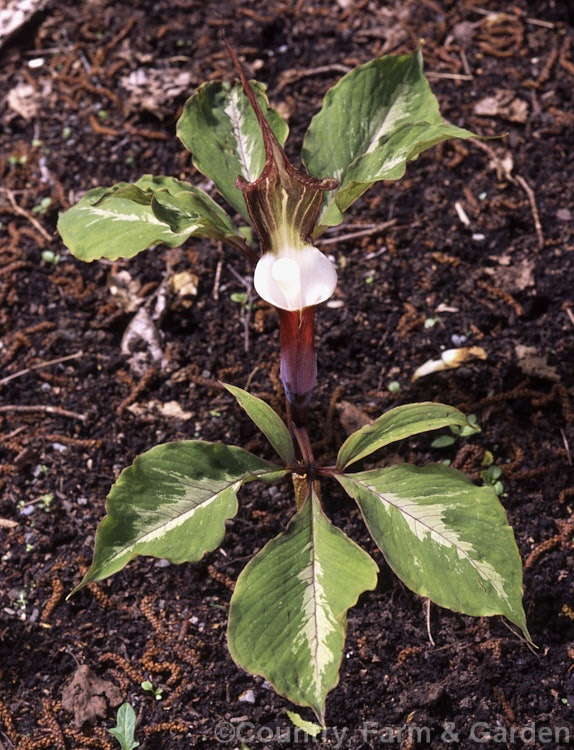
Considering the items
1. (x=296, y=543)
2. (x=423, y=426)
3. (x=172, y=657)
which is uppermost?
(x=423, y=426)

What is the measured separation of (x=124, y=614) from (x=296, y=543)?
0.55m

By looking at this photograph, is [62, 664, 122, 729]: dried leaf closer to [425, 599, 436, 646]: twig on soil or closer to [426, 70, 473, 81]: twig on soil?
[425, 599, 436, 646]: twig on soil

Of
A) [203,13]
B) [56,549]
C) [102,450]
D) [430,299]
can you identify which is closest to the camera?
[56,549]

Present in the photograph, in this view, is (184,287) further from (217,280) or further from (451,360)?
(451,360)

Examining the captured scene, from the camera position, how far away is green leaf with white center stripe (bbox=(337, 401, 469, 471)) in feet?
4.28

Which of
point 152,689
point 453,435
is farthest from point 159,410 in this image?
point 453,435

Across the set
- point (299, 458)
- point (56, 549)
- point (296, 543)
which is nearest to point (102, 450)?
point (56, 549)

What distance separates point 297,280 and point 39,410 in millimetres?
991

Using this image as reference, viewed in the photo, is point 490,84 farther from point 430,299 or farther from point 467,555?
point 467,555

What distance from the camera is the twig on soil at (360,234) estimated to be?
2039 mm

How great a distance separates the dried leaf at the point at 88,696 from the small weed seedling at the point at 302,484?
1.66ft

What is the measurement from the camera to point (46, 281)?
2064 mm

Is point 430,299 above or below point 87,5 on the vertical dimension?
below

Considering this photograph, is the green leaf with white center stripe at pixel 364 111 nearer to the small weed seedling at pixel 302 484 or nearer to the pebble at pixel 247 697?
the small weed seedling at pixel 302 484
